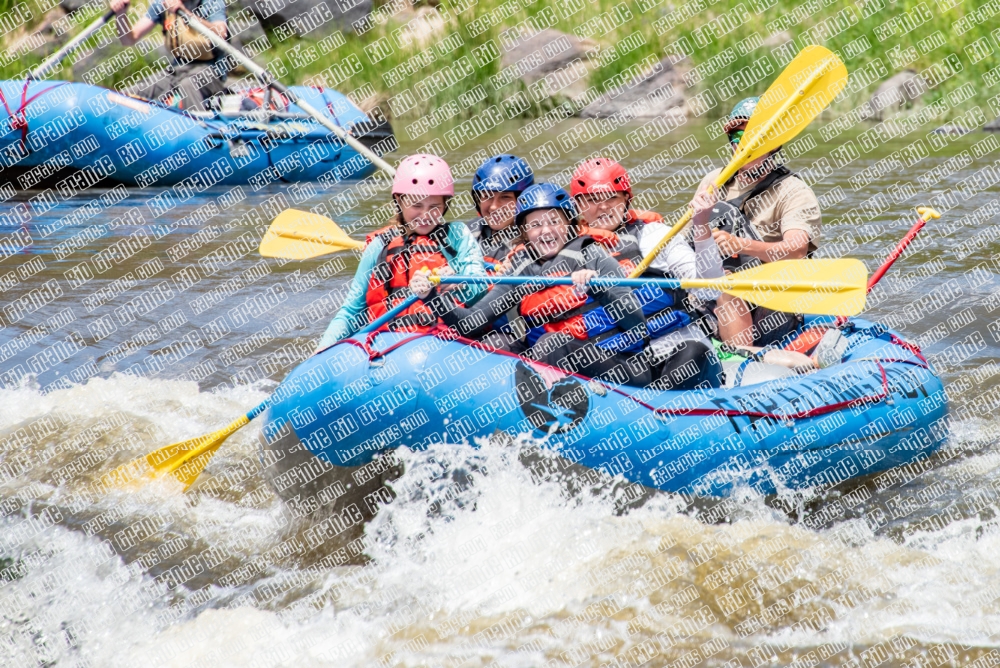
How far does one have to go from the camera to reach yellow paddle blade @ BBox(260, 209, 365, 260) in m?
5.27

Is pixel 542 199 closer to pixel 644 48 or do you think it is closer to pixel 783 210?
pixel 783 210

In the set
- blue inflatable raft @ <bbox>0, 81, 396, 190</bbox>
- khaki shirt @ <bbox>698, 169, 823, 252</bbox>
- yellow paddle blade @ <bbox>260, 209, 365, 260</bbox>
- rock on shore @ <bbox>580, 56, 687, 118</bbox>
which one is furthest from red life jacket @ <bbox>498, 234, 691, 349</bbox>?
rock on shore @ <bbox>580, 56, 687, 118</bbox>

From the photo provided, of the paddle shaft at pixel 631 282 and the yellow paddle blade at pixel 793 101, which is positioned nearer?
the paddle shaft at pixel 631 282

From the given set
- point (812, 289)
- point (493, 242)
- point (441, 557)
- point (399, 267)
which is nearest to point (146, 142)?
point (493, 242)

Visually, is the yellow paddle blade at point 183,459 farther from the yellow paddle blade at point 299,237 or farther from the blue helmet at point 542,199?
the blue helmet at point 542,199

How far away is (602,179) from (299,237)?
1540 millimetres

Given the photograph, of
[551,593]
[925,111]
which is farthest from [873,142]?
[551,593]

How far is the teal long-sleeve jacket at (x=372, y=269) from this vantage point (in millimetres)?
4742

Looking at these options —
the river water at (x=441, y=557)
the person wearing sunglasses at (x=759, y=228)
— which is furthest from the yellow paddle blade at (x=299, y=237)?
the person wearing sunglasses at (x=759, y=228)

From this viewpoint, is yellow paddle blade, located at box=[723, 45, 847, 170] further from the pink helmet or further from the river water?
the river water

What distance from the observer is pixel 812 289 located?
4.39 meters

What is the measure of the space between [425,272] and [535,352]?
54 cm

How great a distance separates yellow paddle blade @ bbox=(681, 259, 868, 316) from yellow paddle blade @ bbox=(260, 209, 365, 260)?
1.83m

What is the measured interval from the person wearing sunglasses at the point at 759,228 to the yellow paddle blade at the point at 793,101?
0.21 m
